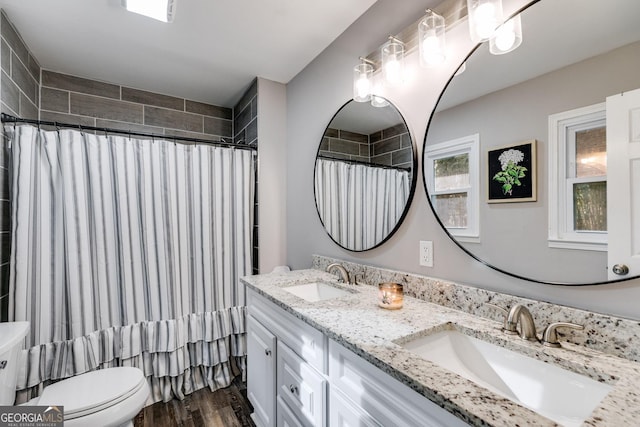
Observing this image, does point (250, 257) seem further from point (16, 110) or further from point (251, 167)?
point (16, 110)

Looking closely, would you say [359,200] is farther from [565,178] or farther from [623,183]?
[623,183]

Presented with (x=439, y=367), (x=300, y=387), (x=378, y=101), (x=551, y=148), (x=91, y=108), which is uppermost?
(x=91, y=108)

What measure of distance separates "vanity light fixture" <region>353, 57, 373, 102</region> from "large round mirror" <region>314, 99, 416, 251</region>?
7 centimetres

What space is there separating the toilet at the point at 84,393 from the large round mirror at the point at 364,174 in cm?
131

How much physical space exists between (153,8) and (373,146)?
4.47ft

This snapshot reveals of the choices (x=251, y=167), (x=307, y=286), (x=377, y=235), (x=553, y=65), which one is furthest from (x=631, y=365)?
(x=251, y=167)

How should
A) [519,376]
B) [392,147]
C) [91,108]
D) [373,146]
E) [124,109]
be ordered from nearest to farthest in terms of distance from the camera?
1. [519,376]
2. [392,147]
3. [373,146]
4. [91,108]
5. [124,109]

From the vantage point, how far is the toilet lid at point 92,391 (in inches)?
52.1

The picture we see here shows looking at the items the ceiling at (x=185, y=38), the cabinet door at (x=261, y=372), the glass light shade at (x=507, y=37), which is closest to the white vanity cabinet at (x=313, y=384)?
the cabinet door at (x=261, y=372)

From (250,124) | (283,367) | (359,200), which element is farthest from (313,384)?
(250,124)

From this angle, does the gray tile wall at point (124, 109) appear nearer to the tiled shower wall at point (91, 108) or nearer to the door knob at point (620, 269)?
the tiled shower wall at point (91, 108)

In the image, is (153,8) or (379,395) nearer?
(379,395)

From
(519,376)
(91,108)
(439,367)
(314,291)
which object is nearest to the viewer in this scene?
(439,367)

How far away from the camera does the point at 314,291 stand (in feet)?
5.78
